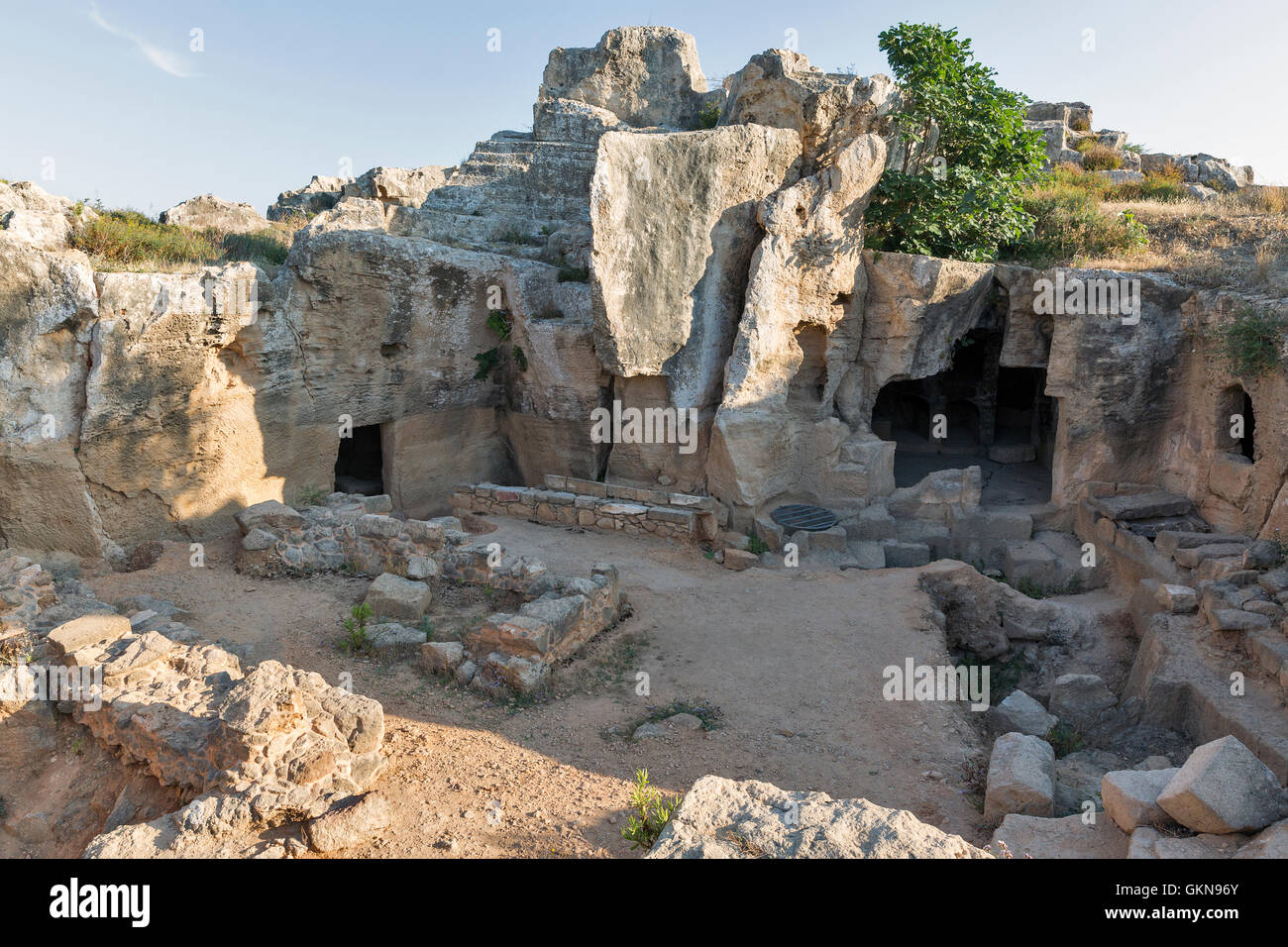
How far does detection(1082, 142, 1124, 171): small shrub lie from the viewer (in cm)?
1792

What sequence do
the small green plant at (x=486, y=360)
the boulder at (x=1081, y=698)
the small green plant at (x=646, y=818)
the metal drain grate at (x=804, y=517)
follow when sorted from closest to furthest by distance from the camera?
1. the small green plant at (x=646, y=818)
2. the boulder at (x=1081, y=698)
3. the metal drain grate at (x=804, y=517)
4. the small green plant at (x=486, y=360)

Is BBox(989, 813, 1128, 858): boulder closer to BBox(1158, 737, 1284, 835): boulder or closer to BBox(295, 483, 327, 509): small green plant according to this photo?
BBox(1158, 737, 1284, 835): boulder

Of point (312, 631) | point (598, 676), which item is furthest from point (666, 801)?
point (312, 631)

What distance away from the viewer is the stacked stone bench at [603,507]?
10445 mm

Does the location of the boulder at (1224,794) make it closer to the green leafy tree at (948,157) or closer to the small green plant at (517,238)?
the green leafy tree at (948,157)

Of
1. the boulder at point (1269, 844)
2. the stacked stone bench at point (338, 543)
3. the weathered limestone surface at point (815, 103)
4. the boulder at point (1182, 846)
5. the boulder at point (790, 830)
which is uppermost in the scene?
the weathered limestone surface at point (815, 103)

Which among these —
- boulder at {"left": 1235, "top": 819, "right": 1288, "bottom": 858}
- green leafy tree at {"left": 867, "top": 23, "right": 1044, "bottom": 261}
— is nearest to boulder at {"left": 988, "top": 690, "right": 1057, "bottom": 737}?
boulder at {"left": 1235, "top": 819, "right": 1288, "bottom": 858}

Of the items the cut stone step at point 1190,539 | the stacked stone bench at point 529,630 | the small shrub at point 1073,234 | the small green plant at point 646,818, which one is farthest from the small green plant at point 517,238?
the small green plant at point 646,818

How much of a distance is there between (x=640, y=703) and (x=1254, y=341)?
304 inches

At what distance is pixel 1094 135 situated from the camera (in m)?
20.0

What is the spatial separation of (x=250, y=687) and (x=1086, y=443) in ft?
33.8

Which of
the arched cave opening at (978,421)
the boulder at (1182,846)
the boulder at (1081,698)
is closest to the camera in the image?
the boulder at (1182,846)

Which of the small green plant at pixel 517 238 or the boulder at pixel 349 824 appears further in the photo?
the small green plant at pixel 517 238

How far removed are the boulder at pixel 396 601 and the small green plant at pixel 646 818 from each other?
3.78 metres
